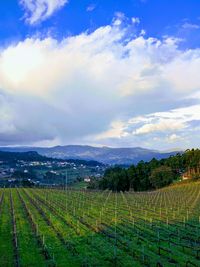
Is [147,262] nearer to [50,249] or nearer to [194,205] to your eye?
[50,249]

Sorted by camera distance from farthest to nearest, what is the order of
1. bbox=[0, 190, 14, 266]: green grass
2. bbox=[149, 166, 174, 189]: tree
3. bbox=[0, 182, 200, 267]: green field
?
1. bbox=[149, 166, 174, 189]: tree
2. bbox=[0, 190, 14, 266]: green grass
3. bbox=[0, 182, 200, 267]: green field

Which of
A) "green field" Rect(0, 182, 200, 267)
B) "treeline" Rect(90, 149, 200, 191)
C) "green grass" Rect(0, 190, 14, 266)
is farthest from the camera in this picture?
"treeline" Rect(90, 149, 200, 191)

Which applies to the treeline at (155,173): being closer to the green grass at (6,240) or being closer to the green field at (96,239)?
the green field at (96,239)

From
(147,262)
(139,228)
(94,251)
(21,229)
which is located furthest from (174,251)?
(21,229)

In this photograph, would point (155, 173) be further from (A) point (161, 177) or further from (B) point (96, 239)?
(B) point (96, 239)

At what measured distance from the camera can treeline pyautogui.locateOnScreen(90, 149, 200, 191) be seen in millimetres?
105312

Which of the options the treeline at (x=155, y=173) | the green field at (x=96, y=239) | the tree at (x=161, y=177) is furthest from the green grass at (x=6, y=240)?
the treeline at (x=155, y=173)

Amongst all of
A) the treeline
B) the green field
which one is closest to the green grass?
the green field

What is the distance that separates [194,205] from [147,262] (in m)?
34.0

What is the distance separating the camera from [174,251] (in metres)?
26.7

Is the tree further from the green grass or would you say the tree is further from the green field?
the green grass

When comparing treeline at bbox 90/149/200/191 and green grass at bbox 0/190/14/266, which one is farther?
treeline at bbox 90/149/200/191

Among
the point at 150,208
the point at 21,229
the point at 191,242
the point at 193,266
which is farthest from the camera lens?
the point at 150,208

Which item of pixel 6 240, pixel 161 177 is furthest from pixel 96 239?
pixel 161 177
